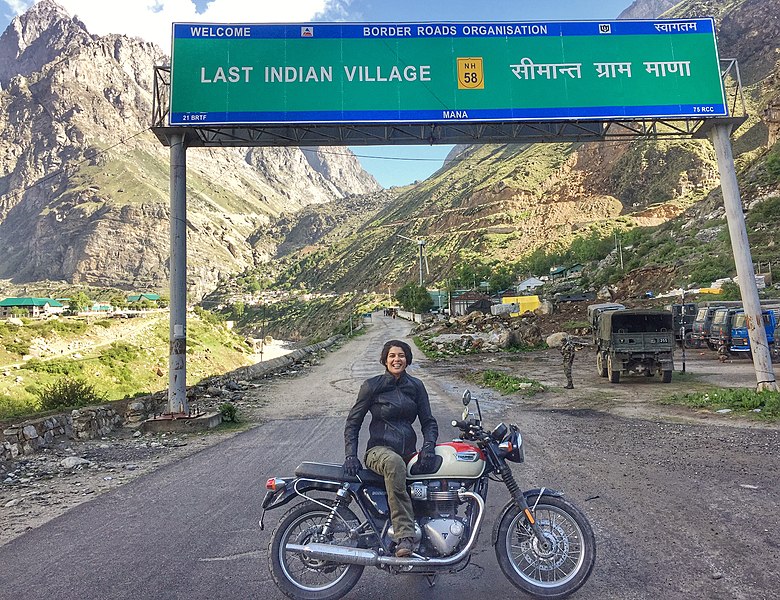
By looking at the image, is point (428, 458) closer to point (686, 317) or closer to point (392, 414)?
point (392, 414)

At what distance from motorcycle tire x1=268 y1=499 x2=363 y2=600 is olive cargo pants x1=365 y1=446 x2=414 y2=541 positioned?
39cm

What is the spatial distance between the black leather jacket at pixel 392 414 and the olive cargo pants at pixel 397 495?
0.69 ft

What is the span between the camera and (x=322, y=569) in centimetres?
360

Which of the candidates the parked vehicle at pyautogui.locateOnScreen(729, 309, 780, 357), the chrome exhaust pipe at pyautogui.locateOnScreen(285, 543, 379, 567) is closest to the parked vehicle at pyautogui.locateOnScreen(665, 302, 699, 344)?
the parked vehicle at pyautogui.locateOnScreen(729, 309, 780, 357)

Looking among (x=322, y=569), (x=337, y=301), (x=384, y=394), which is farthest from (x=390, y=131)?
(x=337, y=301)

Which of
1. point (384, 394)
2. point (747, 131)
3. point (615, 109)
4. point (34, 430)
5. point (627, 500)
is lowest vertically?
point (627, 500)

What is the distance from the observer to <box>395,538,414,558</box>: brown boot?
3.46m

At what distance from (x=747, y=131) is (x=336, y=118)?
119249mm

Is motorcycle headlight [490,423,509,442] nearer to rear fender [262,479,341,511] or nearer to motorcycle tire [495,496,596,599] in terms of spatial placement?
motorcycle tire [495,496,596,599]

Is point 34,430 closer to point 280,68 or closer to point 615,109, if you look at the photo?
point 280,68

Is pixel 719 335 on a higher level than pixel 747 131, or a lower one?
lower

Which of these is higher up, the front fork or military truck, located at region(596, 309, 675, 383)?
military truck, located at region(596, 309, 675, 383)

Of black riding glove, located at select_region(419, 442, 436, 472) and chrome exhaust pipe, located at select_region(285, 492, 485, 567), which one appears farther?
black riding glove, located at select_region(419, 442, 436, 472)

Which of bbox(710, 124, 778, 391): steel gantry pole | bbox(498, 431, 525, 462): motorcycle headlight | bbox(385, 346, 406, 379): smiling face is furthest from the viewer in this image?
bbox(710, 124, 778, 391): steel gantry pole
